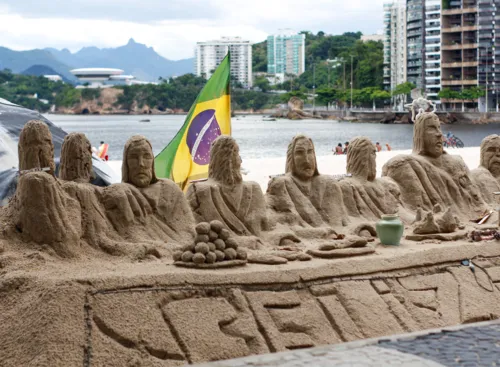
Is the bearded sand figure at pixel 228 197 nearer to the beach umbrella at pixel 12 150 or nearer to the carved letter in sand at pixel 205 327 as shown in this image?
the carved letter in sand at pixel 205 327

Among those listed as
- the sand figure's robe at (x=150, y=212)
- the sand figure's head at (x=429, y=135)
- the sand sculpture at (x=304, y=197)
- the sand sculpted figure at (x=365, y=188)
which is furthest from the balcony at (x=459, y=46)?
the sand figure's robe at (x=150, y=212)

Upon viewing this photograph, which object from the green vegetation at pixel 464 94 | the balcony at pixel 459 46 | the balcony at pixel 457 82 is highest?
the balcony at pixel 459 46

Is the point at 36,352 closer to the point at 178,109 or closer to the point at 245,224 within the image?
the point at 245,224

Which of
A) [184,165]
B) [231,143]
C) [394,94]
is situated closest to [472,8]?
[394,94]

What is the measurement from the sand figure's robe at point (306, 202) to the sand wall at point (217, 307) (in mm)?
1381

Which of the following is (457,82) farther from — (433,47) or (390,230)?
(390,230)

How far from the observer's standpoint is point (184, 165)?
57.6 ft

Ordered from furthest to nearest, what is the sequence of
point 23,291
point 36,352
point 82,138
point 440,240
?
point 440,240 → point 82,138 → point 23,291 → point 36,352

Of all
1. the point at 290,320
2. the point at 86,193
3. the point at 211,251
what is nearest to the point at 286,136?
the point at 86,193

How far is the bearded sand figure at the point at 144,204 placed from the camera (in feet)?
37.3

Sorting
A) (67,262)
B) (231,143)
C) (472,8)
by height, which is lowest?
(67,262)

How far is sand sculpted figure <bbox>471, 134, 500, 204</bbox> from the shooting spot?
15.4m

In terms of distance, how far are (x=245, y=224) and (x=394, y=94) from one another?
247 feet

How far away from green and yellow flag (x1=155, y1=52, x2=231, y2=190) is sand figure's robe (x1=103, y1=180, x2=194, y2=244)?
5395mm
